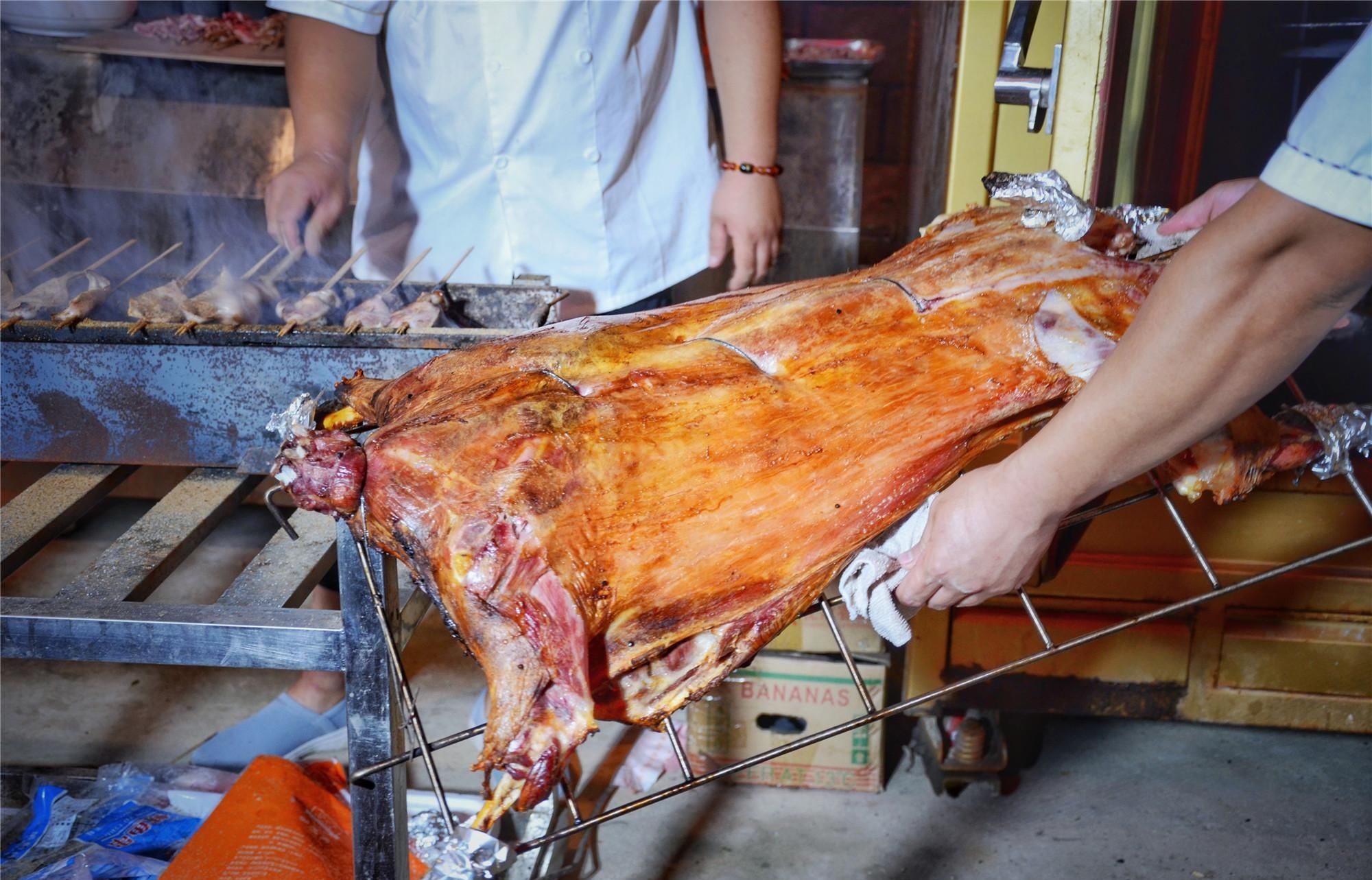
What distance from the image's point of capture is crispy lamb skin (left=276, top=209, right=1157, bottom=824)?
3.46ft

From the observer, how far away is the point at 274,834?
6.24ft

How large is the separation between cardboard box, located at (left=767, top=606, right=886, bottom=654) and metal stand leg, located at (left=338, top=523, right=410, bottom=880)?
1238mm

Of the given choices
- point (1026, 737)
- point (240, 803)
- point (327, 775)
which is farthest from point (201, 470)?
point (1026, 737)

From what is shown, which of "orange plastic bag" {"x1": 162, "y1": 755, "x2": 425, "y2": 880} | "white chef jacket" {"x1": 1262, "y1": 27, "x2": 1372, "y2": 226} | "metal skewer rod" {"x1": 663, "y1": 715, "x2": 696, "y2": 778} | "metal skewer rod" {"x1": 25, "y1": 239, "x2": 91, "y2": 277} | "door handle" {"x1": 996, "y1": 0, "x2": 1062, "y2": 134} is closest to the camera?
"white chef jacket" {"x1": 1262, "y1": 27, "x2": 1372, "y2": 226}

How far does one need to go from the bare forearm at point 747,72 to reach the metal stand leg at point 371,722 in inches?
62.4

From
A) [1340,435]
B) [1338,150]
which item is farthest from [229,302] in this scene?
[1340,435]

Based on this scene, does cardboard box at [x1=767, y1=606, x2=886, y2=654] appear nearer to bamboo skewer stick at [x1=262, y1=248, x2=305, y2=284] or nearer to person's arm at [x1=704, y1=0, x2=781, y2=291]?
person's arm at [x1=704, y1=0, x2=781, y2=291]

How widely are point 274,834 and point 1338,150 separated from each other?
1.98 meters

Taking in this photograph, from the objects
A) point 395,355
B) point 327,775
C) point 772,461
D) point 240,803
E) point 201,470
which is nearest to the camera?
point 772,461

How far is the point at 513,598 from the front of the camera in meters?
1.04

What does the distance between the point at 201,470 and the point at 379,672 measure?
741 millimetres

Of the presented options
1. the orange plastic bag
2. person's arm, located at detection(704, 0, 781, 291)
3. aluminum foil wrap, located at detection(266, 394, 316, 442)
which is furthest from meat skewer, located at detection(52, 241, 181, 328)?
person's arm, located at detection(704, 0, 781, 291)

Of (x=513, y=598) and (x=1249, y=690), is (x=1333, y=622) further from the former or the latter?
(x=513, y=598)

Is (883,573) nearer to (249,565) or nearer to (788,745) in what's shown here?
(788,745)
